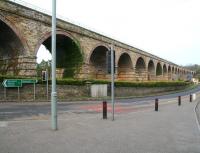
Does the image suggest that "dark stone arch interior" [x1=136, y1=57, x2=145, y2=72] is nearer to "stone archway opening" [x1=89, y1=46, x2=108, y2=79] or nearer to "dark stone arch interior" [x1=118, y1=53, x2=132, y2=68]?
"dark stone arch interior" [x1=118, y1=53, x2=132, y2=68]

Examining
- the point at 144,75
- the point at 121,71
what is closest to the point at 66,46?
the point at 121,71

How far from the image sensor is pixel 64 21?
30.7m

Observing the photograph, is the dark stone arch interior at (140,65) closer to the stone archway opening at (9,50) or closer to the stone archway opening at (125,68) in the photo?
the stone archway opening at (125,68)

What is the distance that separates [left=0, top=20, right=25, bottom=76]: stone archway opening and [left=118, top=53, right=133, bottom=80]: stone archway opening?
2603 cm

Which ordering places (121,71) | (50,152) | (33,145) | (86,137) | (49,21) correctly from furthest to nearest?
(121,71) < (49,21) < (86,137) < (33,145) < (50,152)

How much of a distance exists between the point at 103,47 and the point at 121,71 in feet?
37.5

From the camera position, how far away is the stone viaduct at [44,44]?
24.7 m

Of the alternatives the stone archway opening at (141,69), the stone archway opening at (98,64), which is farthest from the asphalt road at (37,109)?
the stone archway opening at (141,69)

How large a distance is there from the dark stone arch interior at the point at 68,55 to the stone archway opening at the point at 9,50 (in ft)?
22.0

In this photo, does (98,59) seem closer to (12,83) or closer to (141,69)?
(141,69)

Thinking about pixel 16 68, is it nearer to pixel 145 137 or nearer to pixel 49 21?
pixel 49 21

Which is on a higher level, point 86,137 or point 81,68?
point 81,68

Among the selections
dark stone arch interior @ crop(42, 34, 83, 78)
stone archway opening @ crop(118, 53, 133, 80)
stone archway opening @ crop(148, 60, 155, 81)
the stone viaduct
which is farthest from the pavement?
stone archway opening @ crop(148, 60, 155, 81)

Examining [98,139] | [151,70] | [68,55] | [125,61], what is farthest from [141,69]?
[98,139]
